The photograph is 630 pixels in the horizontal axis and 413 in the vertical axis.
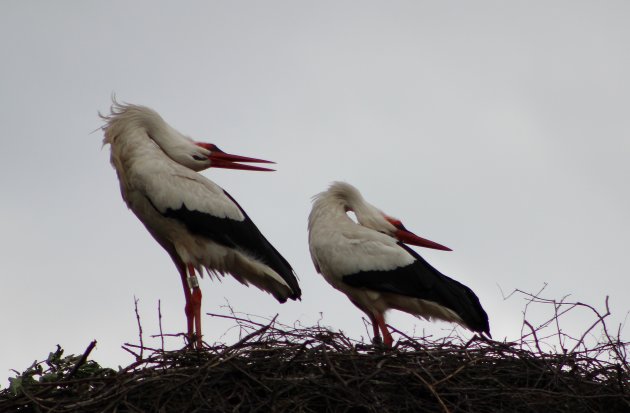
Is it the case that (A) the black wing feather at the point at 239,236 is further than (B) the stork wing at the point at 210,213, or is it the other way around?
(A) the black wing feather at the point at 239,236

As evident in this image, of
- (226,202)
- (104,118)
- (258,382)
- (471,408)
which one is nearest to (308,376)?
(258,382)

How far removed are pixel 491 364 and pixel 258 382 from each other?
3.94 feet

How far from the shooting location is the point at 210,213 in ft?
25.7

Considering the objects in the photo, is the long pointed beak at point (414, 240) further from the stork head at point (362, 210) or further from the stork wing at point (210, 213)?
the stork wing at point (210, 213)

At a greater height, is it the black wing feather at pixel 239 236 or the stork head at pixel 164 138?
the stork head at pixel 164 138

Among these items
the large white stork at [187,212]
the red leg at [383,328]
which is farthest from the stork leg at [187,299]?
the red leg at [383,328]

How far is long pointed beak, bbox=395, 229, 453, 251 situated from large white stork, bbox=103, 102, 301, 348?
49.7 inches

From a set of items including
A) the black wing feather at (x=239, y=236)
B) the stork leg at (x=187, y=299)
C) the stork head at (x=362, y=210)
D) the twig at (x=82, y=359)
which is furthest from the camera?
the stork head at (x=362, y=210)

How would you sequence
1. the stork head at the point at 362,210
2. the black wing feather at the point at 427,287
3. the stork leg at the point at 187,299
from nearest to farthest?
the stork leg at the point at 187,299 < the black wing feather at the point at 427,287 < the stork head at the point at 362,210

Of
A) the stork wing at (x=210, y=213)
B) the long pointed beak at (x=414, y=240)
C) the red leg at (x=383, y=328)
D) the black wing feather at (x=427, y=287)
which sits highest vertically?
the long pointed beak at (x=414, y=240)

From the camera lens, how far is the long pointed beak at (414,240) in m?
9.04

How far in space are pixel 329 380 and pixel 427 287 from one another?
2.25 m

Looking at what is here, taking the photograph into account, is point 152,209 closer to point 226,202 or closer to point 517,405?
point 226,202

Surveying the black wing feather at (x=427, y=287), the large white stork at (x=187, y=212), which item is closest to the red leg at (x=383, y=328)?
the black wing feather at (x=427, y=287)
